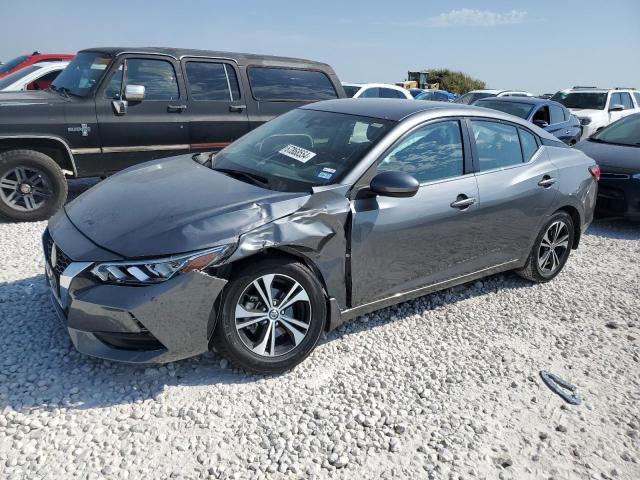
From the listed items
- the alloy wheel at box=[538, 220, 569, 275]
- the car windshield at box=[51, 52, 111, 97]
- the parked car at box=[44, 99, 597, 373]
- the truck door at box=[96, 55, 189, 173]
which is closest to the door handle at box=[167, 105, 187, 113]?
the truck door at box=[96, 55, 189, 173]

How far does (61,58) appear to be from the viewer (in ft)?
31.9

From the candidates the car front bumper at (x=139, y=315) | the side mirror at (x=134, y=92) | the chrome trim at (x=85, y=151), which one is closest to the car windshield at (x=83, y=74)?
the side mirror at (x=134, y=92)

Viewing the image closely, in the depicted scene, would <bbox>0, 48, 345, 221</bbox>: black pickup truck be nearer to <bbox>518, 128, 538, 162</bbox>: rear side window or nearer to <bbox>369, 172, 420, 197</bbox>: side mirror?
<bbox>518, 128, 538, 162</bbox>: rear side window

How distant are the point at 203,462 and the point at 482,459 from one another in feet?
4.45

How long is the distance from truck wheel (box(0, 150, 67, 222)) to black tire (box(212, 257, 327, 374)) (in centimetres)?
374

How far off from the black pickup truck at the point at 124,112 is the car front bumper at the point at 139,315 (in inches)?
132

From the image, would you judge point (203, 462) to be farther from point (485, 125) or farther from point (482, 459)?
point (485, 125)

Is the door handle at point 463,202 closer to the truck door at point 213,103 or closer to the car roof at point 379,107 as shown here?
the car roof at point 379,107

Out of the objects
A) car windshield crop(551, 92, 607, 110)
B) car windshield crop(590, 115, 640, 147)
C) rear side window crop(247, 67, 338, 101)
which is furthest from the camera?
car windshield crop(551, 92, 607, 110)

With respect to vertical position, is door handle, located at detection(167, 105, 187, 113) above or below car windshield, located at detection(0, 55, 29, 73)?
below

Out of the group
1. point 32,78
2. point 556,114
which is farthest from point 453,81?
point 32,78

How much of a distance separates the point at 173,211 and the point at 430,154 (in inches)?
71.9

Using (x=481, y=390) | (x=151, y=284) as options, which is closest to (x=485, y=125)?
(x=481, y=390)

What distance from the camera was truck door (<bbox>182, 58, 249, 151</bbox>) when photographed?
21.1 ft
